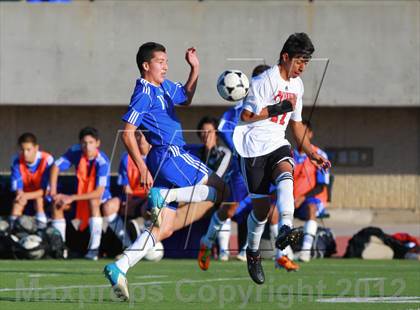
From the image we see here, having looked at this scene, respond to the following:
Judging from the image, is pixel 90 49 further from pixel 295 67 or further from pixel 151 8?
pixel 295 67

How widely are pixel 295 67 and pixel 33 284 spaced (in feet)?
10.6

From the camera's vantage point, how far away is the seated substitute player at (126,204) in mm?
16312

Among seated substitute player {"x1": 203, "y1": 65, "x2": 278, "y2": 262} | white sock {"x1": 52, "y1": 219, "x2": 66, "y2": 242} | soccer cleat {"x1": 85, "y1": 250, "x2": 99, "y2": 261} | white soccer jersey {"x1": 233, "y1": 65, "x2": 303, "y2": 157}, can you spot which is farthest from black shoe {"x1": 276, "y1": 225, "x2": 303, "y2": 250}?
white sock {"x1": 52, "y1": 219, "x2": 66, "y2": 242}

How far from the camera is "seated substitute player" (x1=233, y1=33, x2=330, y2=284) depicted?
10.4m

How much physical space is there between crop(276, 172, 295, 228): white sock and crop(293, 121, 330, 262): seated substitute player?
18.1ft

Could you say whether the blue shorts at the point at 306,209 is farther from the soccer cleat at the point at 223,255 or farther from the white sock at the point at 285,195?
the white sock at the point at 285,195

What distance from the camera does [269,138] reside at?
10680 mm

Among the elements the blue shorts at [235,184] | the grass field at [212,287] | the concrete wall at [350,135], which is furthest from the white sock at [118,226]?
the concrete wall at [350,135]

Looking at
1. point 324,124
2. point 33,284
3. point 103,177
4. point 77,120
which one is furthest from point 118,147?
point 33,284

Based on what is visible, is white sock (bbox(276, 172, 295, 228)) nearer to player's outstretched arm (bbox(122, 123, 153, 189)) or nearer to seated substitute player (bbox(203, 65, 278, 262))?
player's outstretched arm (bbox(122, 123, 153, 189))

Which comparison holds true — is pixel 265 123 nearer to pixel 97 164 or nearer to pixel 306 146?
pixel 306 146

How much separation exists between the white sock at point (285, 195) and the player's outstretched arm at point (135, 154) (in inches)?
45.2

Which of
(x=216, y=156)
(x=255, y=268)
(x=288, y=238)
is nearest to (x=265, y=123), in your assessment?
(x=255, y=268)

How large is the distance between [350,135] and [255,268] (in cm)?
1869
